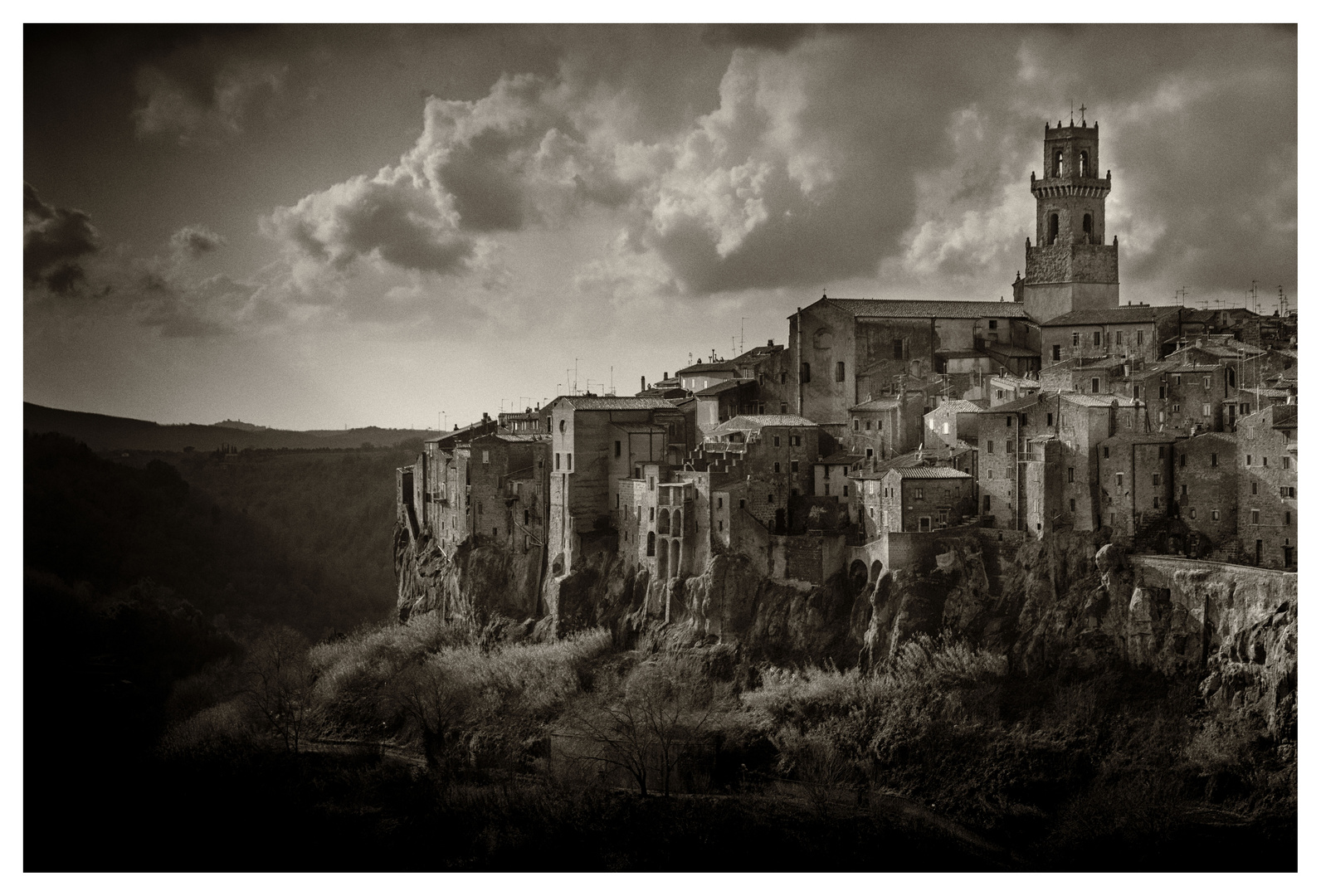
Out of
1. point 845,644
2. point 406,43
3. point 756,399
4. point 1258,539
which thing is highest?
point 406,43

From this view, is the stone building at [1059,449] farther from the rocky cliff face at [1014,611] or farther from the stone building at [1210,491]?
the stone building at [1210,491]

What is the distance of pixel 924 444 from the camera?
82.2ft

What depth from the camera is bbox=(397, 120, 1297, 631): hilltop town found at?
21.5m

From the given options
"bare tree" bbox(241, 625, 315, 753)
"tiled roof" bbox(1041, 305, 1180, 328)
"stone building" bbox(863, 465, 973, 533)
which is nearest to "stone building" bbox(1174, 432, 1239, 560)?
"stone building" bbox(863, 465, 973, 533)

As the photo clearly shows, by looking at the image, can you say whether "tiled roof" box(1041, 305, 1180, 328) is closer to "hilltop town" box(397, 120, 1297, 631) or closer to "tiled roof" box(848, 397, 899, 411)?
"hilltop town" box(397, 120, 1297, 631)

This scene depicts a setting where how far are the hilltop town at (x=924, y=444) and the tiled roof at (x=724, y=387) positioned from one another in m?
0.07

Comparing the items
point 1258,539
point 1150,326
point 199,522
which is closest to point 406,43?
point 1258,539

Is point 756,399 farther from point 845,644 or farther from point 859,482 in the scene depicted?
point 845,644

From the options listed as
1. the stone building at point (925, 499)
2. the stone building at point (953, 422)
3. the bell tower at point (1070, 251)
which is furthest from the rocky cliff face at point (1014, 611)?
the bell tower at point (1070, 251)

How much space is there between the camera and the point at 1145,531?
2142cm

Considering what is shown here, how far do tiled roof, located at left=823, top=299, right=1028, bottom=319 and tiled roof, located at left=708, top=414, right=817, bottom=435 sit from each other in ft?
9.47

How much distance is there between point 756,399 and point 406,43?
41.6ft

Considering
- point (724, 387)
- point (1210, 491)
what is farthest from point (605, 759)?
point (724, 387)

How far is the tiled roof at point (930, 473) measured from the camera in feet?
74.5
